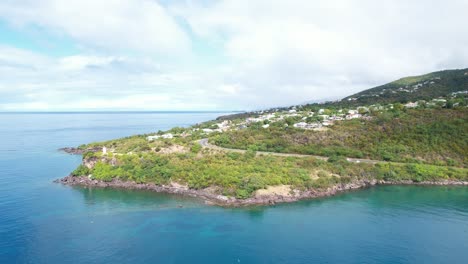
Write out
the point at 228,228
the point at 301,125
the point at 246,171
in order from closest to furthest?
the point at 228,228 < the point at 246,171 < the point at 301,125

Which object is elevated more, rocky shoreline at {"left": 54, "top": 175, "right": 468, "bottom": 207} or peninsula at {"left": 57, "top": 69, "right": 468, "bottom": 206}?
peninsula at {"left": 57, "top": 69, "right": 468, "bottom": 206}

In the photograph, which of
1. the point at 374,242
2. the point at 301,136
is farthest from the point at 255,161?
the point at 374,242

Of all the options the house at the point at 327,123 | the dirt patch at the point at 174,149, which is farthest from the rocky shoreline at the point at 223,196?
the house at the point at 327,123

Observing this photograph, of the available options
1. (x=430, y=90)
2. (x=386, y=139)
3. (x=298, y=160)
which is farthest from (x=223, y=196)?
(x=430, y=90)

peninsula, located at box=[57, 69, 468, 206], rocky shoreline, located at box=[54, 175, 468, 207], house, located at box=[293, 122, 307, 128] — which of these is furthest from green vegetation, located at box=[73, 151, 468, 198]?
house, located at box=[293, 122, 307, 128]

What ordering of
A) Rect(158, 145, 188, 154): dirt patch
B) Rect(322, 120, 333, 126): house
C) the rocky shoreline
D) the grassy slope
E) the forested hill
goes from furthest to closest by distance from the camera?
the forested hill
Rect(322, 120, 333, 126): house
Rect(158, 145, 188, 154): dirt patch
the grassy slope
the rocky shoreline

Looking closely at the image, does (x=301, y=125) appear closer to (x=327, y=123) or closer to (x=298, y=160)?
(x=327, y=123)

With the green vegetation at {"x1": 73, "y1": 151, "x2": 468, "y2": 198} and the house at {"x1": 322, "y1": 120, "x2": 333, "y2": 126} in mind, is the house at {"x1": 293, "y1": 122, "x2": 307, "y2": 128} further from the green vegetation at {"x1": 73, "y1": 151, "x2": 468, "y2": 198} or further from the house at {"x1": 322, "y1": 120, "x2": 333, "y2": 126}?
the green vegetation at {"x1": 73, "y1": 151, "x2": 468, "y2": 198}
